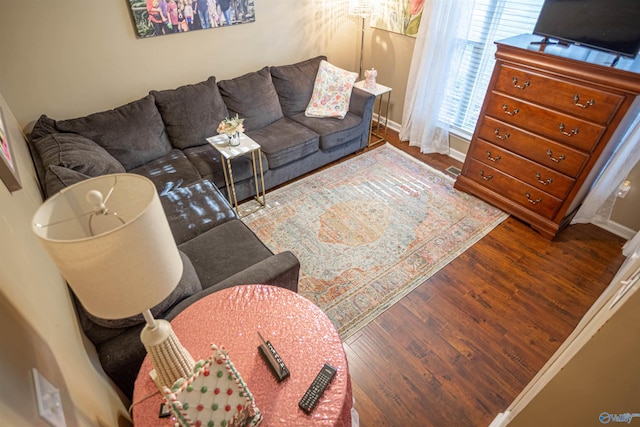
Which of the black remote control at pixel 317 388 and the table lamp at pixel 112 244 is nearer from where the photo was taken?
the table lamp at pixel 112 244

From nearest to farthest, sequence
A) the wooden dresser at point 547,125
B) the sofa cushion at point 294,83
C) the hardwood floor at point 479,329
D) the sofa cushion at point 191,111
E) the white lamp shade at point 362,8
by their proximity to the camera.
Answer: the hardwood floor at point 479,329
the wooden dresser at point 547,125
the sofa cushion at point 191,111
the sofa cushion at point 294,83
the white lamp shade at point 362,8

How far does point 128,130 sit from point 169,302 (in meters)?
1.71

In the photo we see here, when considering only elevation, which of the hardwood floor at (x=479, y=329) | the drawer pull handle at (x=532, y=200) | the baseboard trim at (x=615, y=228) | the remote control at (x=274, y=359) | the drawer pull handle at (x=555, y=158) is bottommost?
the hardwood floor at (x=479, y=329)

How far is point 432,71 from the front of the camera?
3.34 m

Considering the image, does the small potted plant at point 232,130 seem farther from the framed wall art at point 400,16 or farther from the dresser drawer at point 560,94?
the framed wall art at point 400,16

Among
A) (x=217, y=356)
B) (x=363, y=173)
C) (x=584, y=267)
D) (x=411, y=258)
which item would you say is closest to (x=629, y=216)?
(x=584, y=267)

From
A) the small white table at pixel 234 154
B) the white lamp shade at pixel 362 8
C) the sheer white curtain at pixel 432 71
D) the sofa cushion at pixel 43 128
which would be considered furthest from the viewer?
the white lamp shade at pixel 362 8

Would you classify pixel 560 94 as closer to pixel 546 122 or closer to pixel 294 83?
pixel 546 122

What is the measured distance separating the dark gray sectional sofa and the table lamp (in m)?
0.64

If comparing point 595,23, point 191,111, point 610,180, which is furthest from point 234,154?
point 610,180

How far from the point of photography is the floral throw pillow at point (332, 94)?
134 inches

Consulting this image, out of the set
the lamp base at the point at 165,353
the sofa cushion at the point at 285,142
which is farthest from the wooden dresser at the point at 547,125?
the lamp base at the point at 165,353

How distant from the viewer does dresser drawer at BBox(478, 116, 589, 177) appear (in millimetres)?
2365

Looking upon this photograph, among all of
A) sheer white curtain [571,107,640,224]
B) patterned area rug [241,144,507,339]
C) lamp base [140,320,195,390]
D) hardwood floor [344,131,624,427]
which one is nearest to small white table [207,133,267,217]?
patterned area rug [241,144,507,339]
